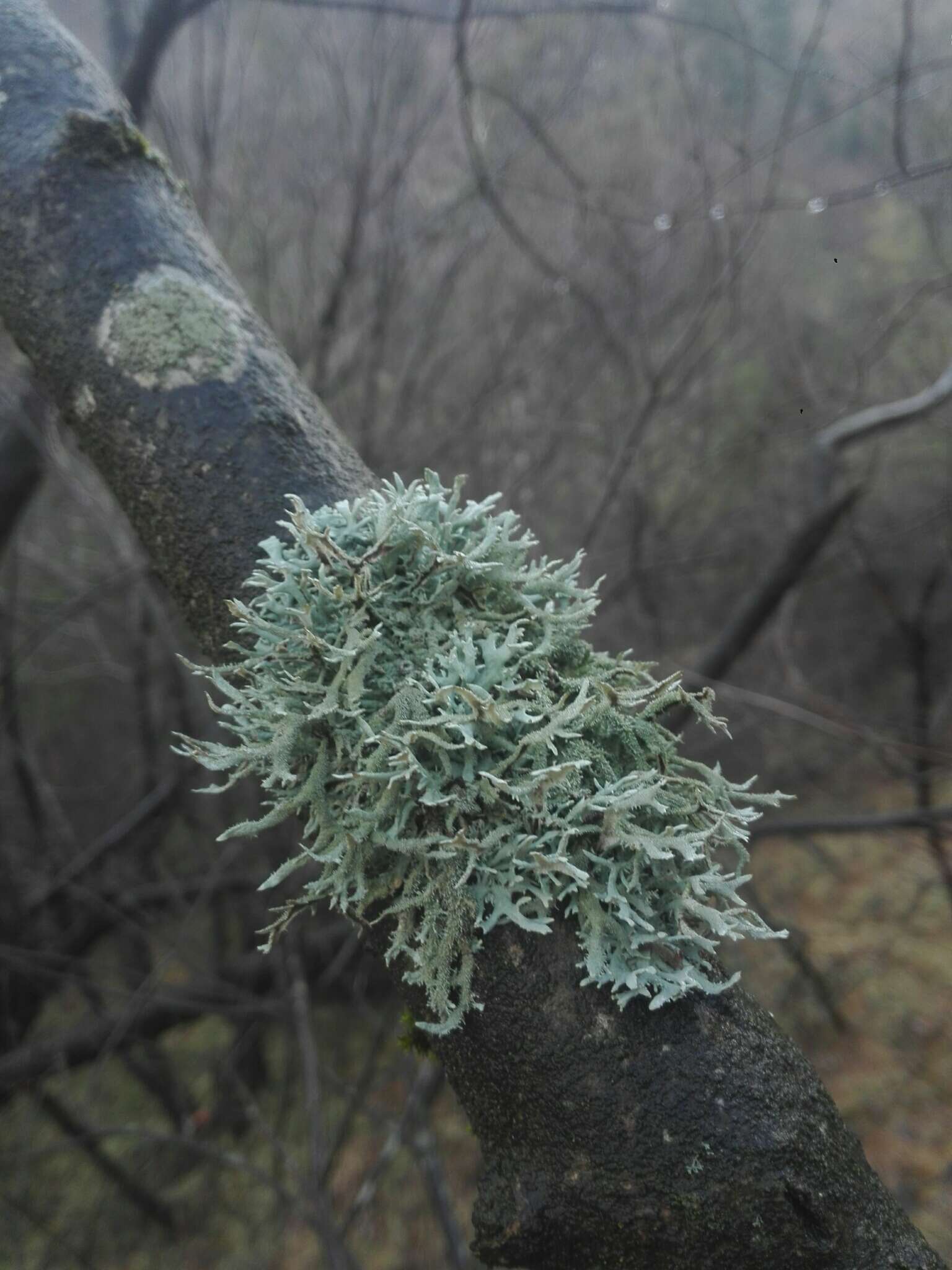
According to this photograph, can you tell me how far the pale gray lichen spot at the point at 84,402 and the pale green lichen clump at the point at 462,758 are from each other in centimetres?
29

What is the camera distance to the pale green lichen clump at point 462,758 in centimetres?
66

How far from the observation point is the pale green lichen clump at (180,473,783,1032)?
66 centimetres

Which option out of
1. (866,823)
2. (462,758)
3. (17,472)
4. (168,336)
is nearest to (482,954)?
(462,758)

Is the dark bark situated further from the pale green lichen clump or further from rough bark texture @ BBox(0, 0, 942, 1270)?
the pale green lichen clump

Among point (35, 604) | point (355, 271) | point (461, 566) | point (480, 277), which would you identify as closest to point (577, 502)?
point (480, 277)

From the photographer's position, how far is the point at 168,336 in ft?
2.92

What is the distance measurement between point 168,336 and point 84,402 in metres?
0.13

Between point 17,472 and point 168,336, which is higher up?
point 168,336

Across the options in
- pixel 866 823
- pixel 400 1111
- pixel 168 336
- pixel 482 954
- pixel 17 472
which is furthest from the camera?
pixel 400 1111

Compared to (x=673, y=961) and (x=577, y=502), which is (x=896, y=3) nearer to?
(x=577, y=502)

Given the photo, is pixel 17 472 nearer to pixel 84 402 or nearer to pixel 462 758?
pixel 84 402

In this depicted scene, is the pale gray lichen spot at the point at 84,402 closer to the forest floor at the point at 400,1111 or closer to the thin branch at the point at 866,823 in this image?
the thin branch at the point at 866,823

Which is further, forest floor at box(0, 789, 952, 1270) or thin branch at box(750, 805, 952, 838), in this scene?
forest floor at box(0, 789, 952, 1270)

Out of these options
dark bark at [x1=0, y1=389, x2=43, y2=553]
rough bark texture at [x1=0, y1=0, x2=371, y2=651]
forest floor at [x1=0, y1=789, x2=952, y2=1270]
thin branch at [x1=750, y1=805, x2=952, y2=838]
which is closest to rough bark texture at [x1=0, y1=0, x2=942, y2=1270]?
rough bark texture at [x1=0, y1=0, x2=371, y2=651]
